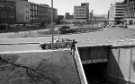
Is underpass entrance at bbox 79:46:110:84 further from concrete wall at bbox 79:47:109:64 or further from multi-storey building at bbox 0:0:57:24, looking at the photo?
multi-storey building at bbox 0:0:57:24

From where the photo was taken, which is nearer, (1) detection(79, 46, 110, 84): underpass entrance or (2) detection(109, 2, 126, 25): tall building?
(1) detection(79, 46, 110, 84): underpass entrance

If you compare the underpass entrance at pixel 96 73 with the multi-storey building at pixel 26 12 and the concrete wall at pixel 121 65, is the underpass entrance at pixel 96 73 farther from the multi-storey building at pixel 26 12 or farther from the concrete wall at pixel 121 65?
the multi-storey building at pixel 26 12

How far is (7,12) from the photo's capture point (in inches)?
2822

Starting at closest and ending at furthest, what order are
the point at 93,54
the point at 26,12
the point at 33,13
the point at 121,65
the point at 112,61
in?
the point at 121,65 → the point at 93,54 → the point at 112,61 → the point at 26,12 → the point at 33,13

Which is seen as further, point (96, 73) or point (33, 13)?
point (33, 13)

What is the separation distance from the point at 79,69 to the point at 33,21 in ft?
256

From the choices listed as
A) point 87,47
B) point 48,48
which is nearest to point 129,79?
point 87,47

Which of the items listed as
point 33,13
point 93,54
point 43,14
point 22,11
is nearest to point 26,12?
point 22,11

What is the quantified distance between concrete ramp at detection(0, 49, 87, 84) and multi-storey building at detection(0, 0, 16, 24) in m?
55.6

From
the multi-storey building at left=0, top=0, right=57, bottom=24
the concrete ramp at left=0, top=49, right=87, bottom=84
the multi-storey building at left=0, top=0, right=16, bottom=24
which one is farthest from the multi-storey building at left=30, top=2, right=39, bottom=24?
the concrete ramp at left=0, top=49, right=87, bottom=84

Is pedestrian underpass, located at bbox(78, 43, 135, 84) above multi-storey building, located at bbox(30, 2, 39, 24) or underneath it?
underneath

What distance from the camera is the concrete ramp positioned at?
15992 mm

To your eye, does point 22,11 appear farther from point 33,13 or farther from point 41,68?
point 41,68

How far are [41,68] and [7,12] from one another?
5944 cm
